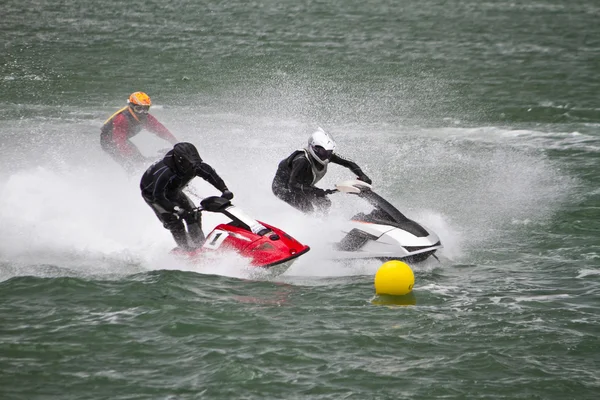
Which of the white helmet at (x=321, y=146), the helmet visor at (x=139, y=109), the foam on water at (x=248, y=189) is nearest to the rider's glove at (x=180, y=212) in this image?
the foam on water at (x=248, y=189)

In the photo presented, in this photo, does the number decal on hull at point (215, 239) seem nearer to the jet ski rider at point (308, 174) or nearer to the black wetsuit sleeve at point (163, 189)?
the black wetsuit sleeve at point (163, 189)

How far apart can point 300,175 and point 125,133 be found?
4705 mm

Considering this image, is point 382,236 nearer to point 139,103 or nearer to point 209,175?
point 209,175

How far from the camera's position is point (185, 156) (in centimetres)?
1284

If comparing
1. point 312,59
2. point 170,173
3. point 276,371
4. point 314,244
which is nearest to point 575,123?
point 312,59

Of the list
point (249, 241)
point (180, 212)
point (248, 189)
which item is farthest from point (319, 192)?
point (248, 189)

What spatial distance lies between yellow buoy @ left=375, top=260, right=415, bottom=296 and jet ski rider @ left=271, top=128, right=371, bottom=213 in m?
2.01

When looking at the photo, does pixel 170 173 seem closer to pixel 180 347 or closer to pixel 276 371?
pixel 180 347

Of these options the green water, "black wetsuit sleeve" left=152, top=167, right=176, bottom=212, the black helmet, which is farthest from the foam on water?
the black helmet

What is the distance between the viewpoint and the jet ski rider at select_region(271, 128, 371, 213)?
13.9 m

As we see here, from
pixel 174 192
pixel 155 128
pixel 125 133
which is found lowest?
pixel 174 192

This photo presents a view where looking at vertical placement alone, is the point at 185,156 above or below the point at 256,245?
above

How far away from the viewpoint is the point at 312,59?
1247 inches

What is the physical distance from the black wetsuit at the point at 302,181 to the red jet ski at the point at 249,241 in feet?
3.49
